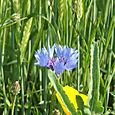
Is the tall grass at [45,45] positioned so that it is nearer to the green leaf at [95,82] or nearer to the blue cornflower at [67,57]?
the blue cornflower at [67,57]

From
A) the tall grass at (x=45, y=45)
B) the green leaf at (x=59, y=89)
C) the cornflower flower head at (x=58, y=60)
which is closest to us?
the green leaf at (x=59, y=89)

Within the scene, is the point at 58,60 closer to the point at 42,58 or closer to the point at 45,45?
the point at 42,58

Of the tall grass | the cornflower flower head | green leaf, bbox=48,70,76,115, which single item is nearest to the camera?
green leaf, bbox=48,70,76,115

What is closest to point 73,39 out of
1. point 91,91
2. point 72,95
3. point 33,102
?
point 33,102

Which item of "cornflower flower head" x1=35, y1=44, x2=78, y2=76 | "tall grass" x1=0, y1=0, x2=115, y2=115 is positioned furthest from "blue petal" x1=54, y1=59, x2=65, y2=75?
"tall grass" x1=0, y1=0, x2=115, y2=115

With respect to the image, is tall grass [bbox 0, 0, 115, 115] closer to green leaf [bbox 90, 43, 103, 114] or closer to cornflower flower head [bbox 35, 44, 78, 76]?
cornflower flower head [bbox 35, 44, 78, 76]

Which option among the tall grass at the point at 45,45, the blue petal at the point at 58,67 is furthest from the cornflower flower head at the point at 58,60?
Result: the tall grass at the point at 45,45
